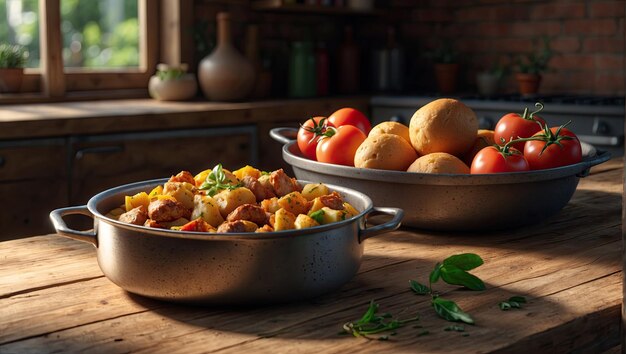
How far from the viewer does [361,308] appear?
0.86 metres

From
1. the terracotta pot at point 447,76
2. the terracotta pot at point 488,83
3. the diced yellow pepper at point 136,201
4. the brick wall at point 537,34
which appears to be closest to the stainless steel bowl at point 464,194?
the diced yellow pepper at point 136,201

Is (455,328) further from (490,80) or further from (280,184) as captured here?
(490,80)

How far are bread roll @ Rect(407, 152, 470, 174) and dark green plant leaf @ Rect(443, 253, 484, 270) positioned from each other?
0.21 m

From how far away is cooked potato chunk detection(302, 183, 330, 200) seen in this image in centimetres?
101

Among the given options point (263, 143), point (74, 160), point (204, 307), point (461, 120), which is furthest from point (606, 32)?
point (204, 307)

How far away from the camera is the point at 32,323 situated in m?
0.81

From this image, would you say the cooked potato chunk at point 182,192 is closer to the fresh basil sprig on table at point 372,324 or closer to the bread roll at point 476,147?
the fresh basil sprig on table at point 372,324

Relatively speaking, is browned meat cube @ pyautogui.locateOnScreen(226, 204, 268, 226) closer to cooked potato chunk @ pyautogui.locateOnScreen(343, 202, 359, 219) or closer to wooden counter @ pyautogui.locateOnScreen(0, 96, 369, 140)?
cooked potato chunk @ pyautogui.locateOnScreen(343, 202, 359, 219)

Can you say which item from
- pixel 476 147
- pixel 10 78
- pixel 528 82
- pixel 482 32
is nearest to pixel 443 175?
pixel 476 147

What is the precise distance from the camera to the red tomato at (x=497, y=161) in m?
1.13

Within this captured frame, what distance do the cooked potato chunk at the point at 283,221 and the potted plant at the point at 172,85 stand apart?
8.40ft

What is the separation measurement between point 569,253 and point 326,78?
9.52 ft

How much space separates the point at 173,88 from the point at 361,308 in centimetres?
262

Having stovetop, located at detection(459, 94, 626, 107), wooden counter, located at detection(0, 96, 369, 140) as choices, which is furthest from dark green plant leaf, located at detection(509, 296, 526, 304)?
stovetop, located at detection(459, 94, 626, 107)
